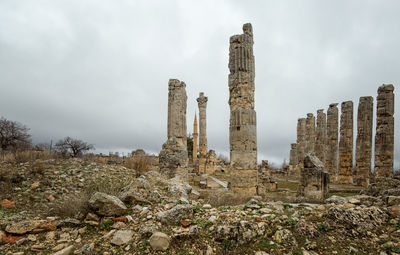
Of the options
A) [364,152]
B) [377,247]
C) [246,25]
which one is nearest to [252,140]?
[246,25]

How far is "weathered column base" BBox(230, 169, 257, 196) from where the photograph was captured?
9844mm

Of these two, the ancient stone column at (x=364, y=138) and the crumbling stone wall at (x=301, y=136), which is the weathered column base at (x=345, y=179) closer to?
the ancient stone column at (x=364, y=138)

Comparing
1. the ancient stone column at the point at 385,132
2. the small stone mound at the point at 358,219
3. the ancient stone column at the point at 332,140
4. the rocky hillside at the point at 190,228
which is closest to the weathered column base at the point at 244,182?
the rocky hillside at the point at 190,228

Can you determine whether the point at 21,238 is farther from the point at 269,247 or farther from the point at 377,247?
the point at 377,247

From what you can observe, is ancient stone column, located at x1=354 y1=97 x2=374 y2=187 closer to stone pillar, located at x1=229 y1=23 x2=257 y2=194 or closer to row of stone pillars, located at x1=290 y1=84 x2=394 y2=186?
row of stone pillars, located at x1=290 y1=84 x2=394 y2=186

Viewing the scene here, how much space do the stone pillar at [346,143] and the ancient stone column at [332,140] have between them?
658mm

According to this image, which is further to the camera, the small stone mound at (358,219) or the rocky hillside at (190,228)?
the small stone mound at (358,219)

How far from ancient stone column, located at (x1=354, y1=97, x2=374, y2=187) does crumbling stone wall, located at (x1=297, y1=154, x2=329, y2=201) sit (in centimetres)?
1220

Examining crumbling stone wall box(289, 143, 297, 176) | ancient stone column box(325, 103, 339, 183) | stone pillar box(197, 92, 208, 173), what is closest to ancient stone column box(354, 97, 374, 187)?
ancient stone column box(325, 103, 339, 183)

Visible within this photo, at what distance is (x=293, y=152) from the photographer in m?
28.2

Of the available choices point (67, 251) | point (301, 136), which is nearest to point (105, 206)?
point (67, 251)

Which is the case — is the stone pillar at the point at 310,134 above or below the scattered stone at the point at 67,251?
above

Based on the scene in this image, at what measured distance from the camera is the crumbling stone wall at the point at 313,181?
28.4 ft

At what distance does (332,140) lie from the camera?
20.9 meters
